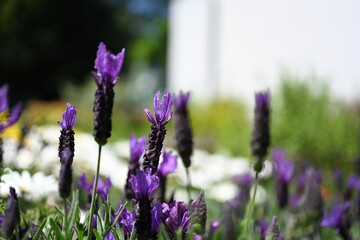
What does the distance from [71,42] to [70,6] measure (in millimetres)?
1594

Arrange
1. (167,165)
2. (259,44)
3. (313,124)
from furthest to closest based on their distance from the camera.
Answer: (259,44)
(313,124)
(167,165)

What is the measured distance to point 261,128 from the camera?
196cm

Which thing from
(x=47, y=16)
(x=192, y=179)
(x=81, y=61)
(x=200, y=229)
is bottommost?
(x=192, y=179)

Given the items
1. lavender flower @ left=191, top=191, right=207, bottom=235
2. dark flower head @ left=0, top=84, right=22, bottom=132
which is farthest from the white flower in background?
lavender flower @ left=191, top=191, right=207, bottom=235

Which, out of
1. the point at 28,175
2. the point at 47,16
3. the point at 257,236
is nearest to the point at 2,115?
the point at 28,175

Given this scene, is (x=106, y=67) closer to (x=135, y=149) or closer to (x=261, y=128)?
(x=135, y=149)

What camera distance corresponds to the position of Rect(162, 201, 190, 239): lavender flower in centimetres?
144

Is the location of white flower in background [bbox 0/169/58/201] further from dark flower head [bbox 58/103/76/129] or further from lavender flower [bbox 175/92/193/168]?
dark flower head [bbox 58/103/76/129]

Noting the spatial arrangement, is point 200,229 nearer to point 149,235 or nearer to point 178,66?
point 149,235

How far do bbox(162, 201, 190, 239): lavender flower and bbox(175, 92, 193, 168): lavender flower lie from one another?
0.58 metres

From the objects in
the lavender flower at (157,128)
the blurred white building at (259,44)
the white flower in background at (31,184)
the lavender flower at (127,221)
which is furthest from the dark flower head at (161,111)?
the blurred white building at (259,44)

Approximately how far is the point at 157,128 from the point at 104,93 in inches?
6.9

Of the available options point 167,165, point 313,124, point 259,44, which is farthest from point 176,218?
point 259,44

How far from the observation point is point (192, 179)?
448 cm
